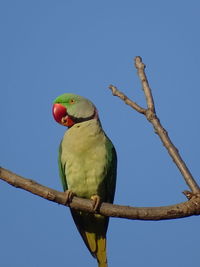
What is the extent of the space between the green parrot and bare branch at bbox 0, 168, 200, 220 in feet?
3.31

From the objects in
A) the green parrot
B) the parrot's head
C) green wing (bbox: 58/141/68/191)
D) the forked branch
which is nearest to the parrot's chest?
the green parrot

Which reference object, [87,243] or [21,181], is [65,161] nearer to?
[87,243]

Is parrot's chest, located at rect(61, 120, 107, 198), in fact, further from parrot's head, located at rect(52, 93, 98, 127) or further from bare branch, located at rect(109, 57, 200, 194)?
Result: bare branch, located at rect(109, 57, 200, 194)

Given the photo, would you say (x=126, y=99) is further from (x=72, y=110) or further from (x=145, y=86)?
(x=72, y=110)

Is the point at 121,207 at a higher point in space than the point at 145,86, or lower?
lower

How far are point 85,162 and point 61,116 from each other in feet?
2.56

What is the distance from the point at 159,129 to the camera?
3.08m

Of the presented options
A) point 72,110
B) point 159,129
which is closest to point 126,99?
point 159,129

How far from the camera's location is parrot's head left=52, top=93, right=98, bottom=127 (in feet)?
16.3

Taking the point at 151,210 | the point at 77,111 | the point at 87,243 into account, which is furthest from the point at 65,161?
the point at 151,210

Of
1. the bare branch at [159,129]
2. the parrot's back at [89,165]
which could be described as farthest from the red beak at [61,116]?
the bare branch at [159,129]

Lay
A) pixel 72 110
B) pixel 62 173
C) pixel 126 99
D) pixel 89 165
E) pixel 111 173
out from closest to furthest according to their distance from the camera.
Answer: pixel 126 99 < pixel 89 165 < pixel 111 173 < pixel 62 173 < pixel 72 110

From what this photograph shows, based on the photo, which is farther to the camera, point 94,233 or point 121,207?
point 94,233

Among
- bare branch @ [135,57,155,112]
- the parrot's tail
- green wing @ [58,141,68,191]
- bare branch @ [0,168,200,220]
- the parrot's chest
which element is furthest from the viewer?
the parrot's tail
